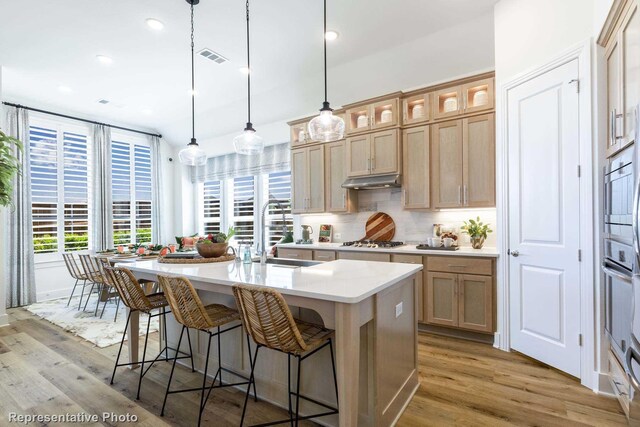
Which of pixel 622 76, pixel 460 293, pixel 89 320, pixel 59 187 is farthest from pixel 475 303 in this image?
pixel 59 187

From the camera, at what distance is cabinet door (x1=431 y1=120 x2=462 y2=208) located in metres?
3.65

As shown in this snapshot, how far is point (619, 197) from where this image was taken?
1.95m

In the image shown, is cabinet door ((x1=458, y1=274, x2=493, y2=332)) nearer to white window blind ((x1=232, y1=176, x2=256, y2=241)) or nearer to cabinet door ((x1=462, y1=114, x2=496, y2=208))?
cabinet door ((x1=462, y1=114, x2=496, y2=208))

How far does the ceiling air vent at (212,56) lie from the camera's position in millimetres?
3842

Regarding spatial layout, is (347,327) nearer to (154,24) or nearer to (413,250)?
(413,250)

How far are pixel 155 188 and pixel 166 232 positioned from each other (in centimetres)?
98

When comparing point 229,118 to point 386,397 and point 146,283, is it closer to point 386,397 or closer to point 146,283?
point 146,283

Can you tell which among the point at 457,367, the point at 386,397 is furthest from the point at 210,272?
the point at 457,367

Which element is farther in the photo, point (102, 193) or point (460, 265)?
point (102, 193)

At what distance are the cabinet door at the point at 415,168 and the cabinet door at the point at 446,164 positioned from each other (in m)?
0.08

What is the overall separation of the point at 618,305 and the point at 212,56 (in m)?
A: 4.49

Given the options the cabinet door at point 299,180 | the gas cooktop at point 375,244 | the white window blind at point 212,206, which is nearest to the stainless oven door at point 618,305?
the gas cooktop at point 375,244

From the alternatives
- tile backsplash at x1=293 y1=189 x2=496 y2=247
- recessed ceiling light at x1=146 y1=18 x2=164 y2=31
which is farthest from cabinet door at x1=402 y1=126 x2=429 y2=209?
recessed ceiling light at x1=146 y1=18 x2=164 y2=31

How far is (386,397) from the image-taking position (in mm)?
1958
